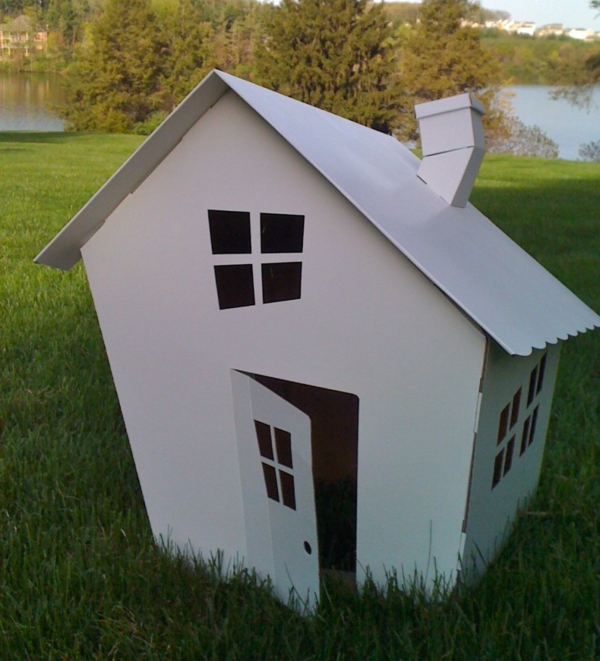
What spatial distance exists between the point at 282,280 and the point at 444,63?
25348 millimetres

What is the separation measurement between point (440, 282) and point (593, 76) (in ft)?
57.5

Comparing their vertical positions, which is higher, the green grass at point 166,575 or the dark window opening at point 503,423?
the dark window opening at point 503,423

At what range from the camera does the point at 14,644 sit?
3.63ft

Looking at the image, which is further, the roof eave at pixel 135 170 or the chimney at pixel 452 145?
the chimney at pixel 452 145

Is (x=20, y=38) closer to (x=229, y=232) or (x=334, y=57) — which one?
(x=334, y=57)

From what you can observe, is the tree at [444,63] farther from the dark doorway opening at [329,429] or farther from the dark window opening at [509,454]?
the dark window opening at [509,454]

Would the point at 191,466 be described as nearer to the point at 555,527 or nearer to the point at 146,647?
the point at 146,647

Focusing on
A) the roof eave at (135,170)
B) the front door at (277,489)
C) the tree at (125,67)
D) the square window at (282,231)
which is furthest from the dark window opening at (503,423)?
the tree at (125,67)

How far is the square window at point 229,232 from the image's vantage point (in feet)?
3.70

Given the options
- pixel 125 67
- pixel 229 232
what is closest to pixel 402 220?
pixel 229 232

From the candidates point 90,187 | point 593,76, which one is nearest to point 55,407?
point 90,187

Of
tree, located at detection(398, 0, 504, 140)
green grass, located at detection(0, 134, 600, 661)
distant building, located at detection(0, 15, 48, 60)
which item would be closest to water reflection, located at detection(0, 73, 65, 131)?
distant building, located at detection(0, 15, 48, 60)

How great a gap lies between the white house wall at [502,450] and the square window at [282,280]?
32cm

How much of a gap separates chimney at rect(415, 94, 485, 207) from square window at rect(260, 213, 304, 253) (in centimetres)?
39
